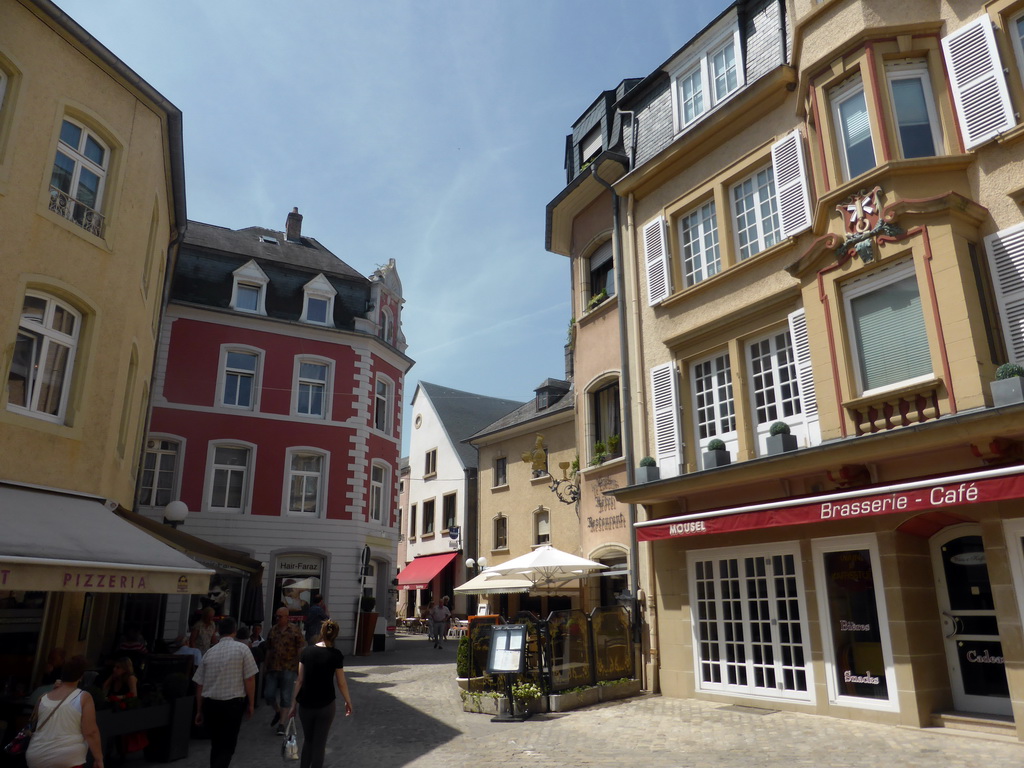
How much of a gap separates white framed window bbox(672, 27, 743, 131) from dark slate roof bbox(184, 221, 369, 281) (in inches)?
582

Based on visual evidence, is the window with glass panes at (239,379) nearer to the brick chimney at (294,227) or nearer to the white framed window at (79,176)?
the brick chimney at (294,227)

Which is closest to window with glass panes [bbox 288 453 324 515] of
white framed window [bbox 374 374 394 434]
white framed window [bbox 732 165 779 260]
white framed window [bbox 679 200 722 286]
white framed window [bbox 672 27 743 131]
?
white framed window [bbox 374 374 394 434]

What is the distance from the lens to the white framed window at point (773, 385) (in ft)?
37.0

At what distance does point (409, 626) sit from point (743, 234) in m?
27.3

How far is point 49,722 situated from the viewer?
557cm

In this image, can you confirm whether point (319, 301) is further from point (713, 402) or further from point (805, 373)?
point (805, 373)

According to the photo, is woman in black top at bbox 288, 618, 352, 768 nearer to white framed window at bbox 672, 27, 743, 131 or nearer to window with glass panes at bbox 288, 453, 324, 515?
white framed window at bbox 672, 27, 743, 131

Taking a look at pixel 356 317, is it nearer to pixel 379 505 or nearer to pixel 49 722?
pixel 379 505

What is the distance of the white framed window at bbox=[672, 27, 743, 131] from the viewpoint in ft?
44.0

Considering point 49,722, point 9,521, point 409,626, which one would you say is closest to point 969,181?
point 49,722

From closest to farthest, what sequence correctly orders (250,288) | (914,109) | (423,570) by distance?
(914,109)
(250,288)
(423,570)

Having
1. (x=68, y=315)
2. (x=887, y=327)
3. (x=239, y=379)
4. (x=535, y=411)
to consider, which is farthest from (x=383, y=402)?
(x=887, y=327)

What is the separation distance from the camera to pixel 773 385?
1164 cm

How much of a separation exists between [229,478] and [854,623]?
1818cm
